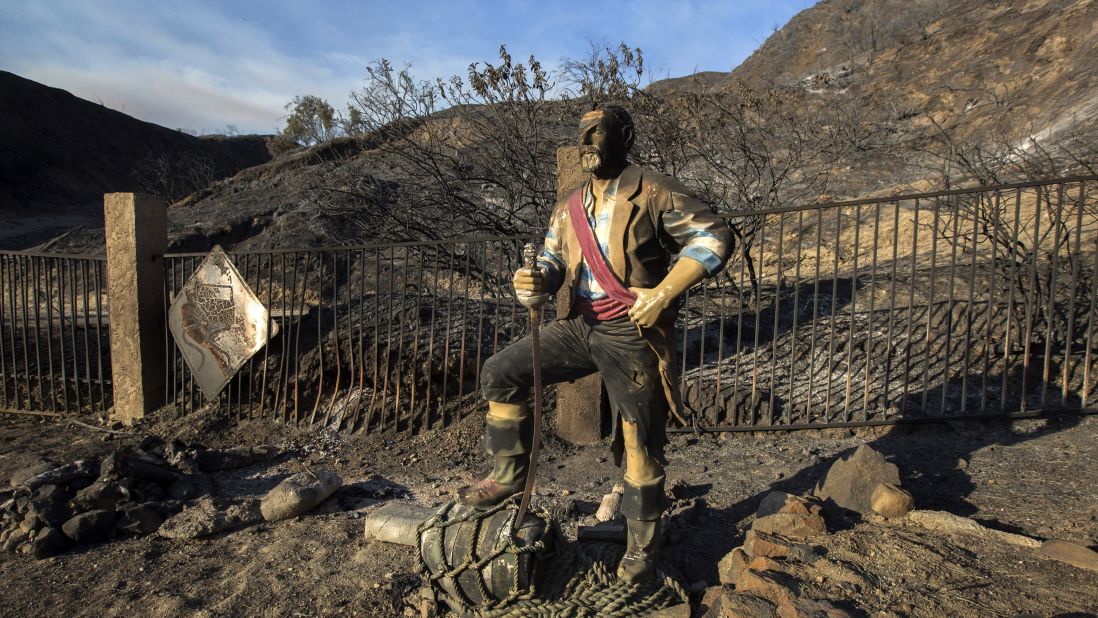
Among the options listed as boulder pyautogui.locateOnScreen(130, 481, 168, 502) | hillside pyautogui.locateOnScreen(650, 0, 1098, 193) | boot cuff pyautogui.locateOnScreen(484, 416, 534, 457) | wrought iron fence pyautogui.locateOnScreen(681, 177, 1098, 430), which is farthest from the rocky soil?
hillside pyautogui.locateOnScreen(650, 0, 1098, 193)

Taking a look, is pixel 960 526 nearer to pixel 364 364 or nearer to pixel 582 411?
pixel 582 411

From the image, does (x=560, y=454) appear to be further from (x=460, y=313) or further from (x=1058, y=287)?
(x=1058, y=287)

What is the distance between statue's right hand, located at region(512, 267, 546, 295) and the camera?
2.56m

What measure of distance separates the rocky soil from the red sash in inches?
46.0

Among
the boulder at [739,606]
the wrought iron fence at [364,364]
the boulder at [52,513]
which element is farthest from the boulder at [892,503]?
the boulder at [52,513]

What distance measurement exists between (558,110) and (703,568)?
6.27 metres

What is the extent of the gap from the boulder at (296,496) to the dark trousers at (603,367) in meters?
1.83

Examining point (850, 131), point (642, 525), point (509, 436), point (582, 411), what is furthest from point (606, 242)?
point (850, 131)

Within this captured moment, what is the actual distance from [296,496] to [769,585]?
2812mm

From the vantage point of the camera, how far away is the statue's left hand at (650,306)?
8.00 ft

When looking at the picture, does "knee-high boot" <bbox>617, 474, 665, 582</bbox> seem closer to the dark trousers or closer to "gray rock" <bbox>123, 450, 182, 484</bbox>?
the dark trousers

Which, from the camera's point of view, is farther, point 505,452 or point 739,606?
point 505,452

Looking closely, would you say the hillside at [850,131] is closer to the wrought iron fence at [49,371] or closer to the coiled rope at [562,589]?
the wrought iron fence at [49,371]

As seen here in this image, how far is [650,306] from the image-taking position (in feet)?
8.03
